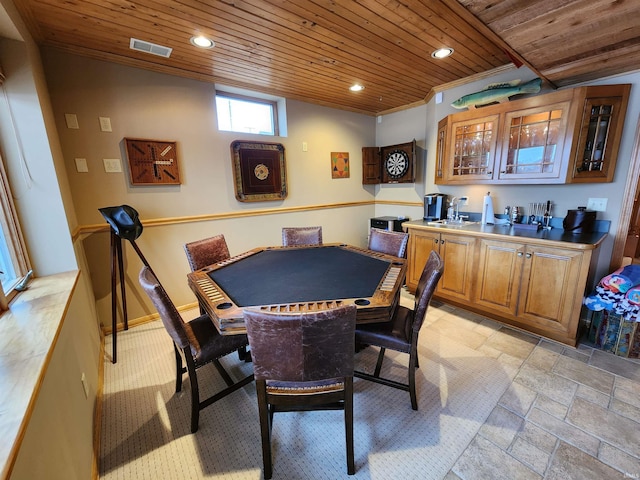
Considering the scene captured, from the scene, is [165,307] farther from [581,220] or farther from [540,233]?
[581,220]

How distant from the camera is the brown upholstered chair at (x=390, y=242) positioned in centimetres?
239

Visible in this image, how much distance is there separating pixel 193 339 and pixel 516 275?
271 cm

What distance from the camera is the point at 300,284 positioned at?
1696mm

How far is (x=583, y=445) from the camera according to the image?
145cm

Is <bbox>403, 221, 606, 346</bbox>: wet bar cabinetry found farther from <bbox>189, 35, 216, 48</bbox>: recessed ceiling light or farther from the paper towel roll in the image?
<bbox>189, 35, 216, 48</bbox>: recessed ceiling light

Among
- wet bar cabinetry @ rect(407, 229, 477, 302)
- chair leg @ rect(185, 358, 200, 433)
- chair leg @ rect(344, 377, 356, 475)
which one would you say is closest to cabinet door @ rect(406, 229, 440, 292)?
wet bar cabinetry @ rect(407, 229, 477, 302)

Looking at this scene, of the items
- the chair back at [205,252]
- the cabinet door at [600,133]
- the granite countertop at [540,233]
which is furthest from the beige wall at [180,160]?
the cabinet door at [600,133]

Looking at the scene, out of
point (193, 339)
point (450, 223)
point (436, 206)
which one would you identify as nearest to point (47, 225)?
point (193, 339)

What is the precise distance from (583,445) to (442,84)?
3474 millimetres

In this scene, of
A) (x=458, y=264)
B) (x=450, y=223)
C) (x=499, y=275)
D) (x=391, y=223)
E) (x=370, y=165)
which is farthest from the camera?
(x=370, y=165)

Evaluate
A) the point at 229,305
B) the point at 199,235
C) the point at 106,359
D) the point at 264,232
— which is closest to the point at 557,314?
the point at 229,305

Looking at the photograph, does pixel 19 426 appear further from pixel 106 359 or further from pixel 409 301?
pixel 409 301

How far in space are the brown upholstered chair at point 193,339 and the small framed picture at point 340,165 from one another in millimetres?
3046

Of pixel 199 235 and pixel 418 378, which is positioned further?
pixel 199 235
